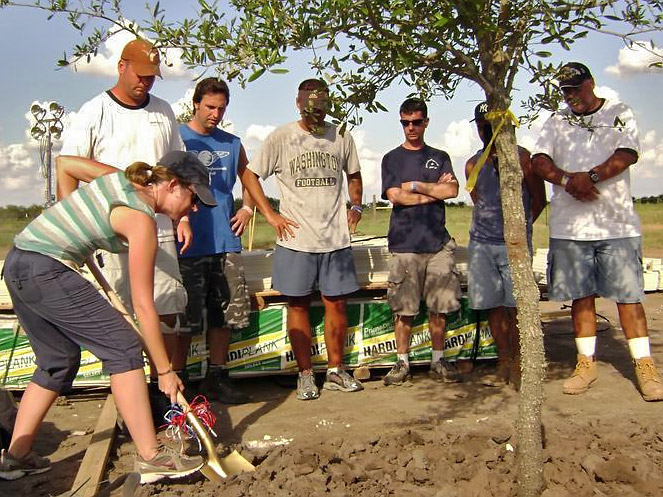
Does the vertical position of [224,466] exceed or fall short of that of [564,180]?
it falls short

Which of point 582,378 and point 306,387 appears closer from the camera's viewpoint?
point 582,378

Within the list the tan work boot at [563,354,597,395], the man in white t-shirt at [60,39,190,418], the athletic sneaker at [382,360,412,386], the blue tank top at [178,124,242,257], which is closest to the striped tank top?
the man in white t-shirt at [60,39,190,418]

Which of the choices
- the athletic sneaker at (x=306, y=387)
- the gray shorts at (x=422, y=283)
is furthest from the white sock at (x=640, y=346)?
the athletic sneaker at (x=306, y=387)

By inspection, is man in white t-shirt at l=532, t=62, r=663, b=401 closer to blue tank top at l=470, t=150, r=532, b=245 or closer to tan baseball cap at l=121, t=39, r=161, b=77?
blue tank top at l=470, t=150, r=532, b=245

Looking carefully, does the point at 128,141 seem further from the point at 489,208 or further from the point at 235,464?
the point at 489,208

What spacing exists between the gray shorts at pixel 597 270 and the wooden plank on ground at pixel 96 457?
339 cm

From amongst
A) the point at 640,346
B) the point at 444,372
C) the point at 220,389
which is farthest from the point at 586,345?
the point at 220,389

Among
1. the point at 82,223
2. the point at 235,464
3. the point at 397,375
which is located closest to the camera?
the point at 82,223

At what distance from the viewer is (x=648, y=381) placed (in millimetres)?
5207

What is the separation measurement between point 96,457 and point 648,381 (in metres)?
3.87

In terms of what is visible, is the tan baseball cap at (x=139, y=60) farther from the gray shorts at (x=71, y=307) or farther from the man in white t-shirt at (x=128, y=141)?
the gray shorts at (x=71, y=307)

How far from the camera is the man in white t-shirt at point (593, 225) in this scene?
5.21m

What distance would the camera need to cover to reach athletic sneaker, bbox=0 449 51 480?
4.05m

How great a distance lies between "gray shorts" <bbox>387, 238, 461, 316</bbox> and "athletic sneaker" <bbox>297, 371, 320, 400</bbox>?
903 mm
